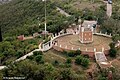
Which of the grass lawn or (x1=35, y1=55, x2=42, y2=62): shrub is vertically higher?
(x1=35, y1=55, x2=42, y2=62): shrub

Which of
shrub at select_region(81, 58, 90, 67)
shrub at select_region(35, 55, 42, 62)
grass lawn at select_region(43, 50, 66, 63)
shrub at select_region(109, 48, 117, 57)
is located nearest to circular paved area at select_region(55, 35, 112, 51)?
shrub at select_region(109, 48, 117, 57)

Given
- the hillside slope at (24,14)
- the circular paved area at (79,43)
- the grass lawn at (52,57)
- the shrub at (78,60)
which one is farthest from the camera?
the hillside slope at (24,14)

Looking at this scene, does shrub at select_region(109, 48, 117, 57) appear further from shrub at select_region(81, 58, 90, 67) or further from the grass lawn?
the grass lawn

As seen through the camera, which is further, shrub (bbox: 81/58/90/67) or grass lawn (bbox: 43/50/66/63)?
grass lawn (bbox: 43/50/66/63)

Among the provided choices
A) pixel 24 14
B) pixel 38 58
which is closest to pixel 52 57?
pixel 38 58

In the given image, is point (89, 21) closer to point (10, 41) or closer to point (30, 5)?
point (10, 41)

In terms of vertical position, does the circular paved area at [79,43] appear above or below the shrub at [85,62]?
above

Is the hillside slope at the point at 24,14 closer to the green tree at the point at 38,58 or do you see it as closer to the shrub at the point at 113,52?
the shrub at the point at 113,52

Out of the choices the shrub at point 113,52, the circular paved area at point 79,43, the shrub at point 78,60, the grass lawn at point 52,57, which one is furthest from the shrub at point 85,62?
the shrub at point 113,52
